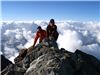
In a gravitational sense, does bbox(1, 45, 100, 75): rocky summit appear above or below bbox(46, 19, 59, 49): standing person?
below

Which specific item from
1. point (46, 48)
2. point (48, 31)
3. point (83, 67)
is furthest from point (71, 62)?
point (48, 31)

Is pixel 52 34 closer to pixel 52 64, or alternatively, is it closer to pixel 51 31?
pixel 51 31

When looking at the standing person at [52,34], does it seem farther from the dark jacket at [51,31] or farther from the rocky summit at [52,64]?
the rocky summit at [52,64]

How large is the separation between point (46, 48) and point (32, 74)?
455 centimetres

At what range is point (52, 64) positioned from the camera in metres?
26.4

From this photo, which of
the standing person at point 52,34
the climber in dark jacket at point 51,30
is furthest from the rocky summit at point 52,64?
the climber in dark jacket at point 51,30

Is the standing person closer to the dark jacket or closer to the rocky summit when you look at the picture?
the dark jacket

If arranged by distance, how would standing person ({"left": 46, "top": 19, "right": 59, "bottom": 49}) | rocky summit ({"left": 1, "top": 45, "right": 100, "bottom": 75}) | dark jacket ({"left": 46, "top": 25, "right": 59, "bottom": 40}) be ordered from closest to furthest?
1. rocky summit ({"left": 1, "top": 45, "right": 100, "bottom": 75})
2. standing person ({"left": 46, "top": 19, "right": 59, "bottom": 49})
3. dark jacket ({"left": 46, "top": 25, "right": 59, "bottom": 40})

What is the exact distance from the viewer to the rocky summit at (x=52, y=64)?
26.3 metres

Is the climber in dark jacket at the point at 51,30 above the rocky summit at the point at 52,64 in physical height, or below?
above

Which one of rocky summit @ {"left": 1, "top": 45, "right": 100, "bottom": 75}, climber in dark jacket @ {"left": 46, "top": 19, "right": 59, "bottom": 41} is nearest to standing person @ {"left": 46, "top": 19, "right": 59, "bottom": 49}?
climber in dark jacket @ {"left": 46, "top": 19, "right": 59, "bottom": 41}

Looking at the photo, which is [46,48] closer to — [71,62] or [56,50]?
[56,50]

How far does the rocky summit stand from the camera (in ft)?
86.4

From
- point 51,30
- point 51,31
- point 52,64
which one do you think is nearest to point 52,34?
point 51,31
